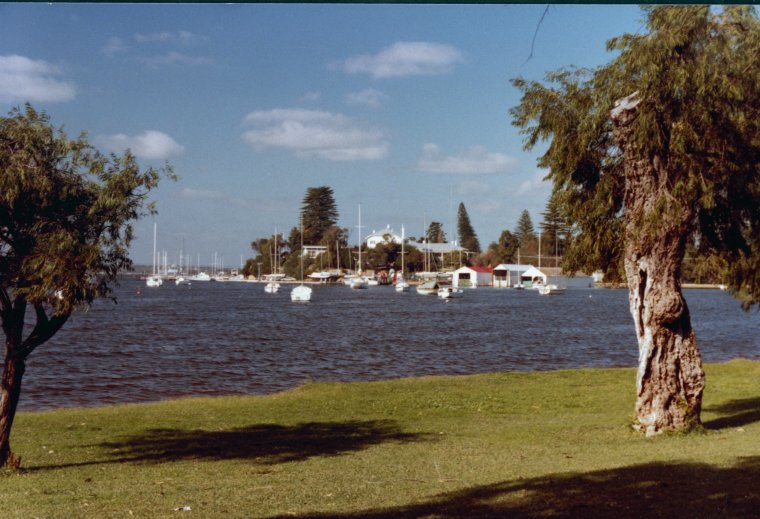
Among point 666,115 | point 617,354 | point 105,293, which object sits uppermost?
point 666,115

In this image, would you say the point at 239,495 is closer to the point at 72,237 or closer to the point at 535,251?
the point at 72,237

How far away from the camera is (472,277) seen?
154375mm

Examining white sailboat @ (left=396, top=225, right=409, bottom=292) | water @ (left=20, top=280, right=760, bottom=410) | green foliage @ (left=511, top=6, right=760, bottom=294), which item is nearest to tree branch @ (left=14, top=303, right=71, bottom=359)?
green foliage @ (left=511, top=6, right=760, bottom=294)

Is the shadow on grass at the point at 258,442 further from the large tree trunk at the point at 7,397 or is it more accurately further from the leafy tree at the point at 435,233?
the leafy tree at the point at 435,233

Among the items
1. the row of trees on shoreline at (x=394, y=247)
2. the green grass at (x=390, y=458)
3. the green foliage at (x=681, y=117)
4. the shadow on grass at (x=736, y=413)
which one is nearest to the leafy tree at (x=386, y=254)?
the row of trees on shoreline at (x=394, y=247)

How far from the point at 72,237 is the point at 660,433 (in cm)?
1065

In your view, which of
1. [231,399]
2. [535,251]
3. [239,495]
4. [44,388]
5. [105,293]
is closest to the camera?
[239,495]

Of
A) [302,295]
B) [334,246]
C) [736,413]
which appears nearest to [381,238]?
[334,246]

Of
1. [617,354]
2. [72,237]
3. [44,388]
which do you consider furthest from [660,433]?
[617,354]

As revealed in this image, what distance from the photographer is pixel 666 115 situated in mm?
13477

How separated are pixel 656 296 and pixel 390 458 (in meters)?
5.59

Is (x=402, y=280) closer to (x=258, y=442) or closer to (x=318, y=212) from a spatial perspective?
(x=318, y=212)

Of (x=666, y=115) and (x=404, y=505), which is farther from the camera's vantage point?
(x=666, y=115)

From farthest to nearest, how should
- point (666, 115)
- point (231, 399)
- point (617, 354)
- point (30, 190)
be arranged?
point (617, 354) → point (231, 399) → point (666, 115) → point (30, 190)
